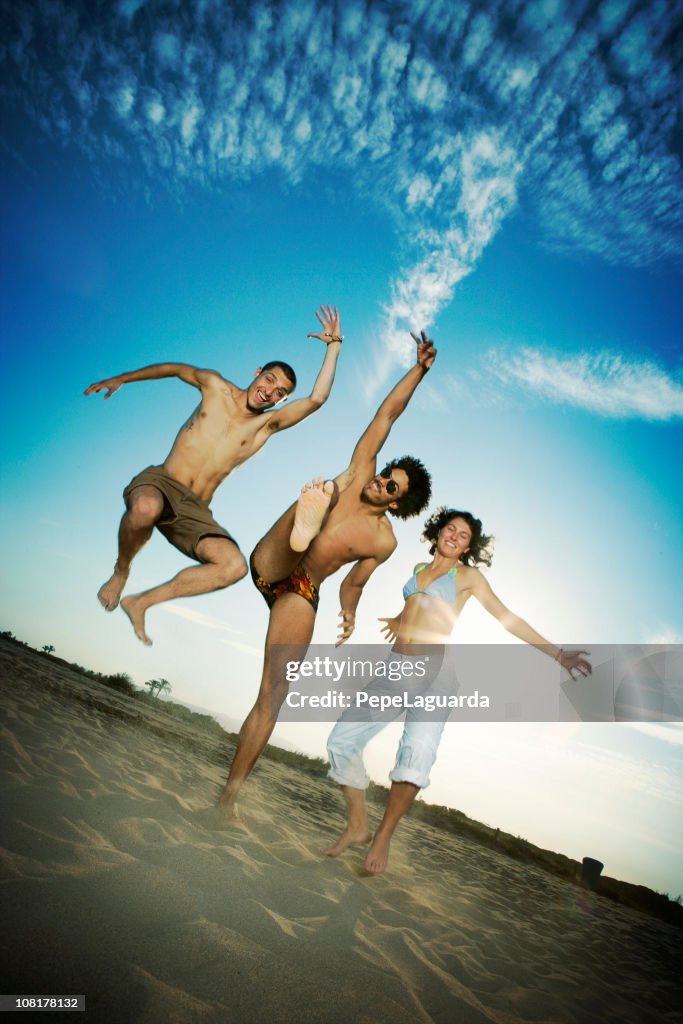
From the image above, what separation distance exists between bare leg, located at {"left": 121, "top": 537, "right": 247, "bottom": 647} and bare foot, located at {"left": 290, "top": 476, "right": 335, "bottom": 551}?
0.62m

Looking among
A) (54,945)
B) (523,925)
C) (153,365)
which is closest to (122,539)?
(153,365)

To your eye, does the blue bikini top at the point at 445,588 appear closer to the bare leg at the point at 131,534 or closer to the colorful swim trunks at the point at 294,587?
the colorful swim trunks at the point at 294,587

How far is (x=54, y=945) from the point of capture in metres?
1.39

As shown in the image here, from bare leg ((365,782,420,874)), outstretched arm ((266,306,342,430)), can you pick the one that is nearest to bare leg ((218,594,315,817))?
bare leg ((365,782,420,874))

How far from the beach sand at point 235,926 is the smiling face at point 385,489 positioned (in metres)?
2.52

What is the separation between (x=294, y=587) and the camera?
3643 millimetres

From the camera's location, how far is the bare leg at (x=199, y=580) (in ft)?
11.1

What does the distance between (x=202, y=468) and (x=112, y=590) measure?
1.33 metres

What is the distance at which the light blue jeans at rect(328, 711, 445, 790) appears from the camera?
3320mm

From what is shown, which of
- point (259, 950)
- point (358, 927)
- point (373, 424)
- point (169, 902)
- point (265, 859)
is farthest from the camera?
point (373, 424)

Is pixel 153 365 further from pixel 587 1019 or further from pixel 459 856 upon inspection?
pixel 459 856

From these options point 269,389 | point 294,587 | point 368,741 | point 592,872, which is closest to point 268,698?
point 294,587

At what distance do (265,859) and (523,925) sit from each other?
232cm

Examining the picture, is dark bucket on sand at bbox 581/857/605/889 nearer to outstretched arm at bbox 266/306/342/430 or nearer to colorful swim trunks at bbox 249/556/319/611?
colorful swim trunks at bbox 249/556/319/611
